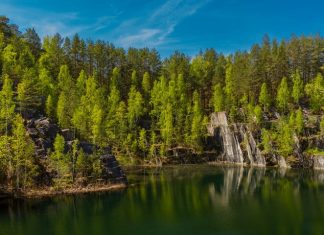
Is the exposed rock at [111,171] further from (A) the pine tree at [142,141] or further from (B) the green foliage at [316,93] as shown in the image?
(B) the green foliage at [316,93]

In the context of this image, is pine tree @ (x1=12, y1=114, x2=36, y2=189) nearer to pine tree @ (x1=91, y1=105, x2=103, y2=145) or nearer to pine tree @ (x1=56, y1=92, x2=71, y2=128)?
pine tree @ (x1=56, y1=92, x2=71, y2=128)

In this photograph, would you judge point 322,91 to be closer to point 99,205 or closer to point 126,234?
point 99,205

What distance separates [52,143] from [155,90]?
66.9m

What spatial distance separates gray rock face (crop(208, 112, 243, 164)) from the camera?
129775 mm

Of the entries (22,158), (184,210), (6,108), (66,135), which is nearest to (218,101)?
(66,135)

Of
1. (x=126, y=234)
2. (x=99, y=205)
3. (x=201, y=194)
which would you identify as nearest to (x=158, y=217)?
(x=126, y=234)

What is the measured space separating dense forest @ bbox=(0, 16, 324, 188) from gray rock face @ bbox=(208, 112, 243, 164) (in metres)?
3.93

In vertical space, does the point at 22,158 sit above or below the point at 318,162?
above

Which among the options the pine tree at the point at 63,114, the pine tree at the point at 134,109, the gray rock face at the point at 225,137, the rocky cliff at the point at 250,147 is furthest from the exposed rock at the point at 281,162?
the pine tree at the point at 63,114

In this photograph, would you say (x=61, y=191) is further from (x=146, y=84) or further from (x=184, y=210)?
(x=146, y=84)

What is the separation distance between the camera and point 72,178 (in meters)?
81.2

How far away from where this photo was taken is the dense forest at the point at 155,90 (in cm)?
11281

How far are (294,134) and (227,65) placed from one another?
182 ft

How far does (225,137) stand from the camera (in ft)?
440
